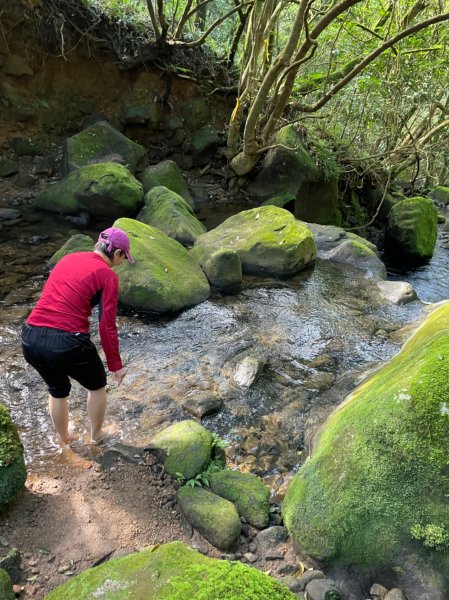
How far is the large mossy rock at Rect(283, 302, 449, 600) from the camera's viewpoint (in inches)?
105

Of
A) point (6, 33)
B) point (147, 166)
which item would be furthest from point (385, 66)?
point (6, 33)

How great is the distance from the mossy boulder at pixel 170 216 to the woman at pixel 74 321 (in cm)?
452

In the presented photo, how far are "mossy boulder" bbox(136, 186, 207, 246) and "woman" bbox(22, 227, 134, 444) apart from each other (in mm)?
4520

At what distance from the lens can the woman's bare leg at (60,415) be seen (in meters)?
3.59

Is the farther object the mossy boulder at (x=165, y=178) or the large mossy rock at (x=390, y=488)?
the mossy boulder at (x=165, y=178)

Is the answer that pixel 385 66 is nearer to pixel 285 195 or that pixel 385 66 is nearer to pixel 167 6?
pixel 285 195

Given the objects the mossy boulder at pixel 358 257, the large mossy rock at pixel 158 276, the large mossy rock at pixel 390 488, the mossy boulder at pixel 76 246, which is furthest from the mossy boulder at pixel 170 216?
the large mossy rock at pixel 390 488

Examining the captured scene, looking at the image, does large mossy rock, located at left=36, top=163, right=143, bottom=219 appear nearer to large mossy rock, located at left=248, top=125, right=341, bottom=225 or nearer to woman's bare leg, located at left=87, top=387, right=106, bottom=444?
large mossy rock, located at left=248, top=125, right=341, bottom=225

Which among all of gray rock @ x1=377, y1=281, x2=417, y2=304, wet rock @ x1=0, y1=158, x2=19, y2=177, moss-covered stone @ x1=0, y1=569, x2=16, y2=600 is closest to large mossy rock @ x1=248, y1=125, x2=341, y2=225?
gray rock @ x1=377, y1=281, x2=417, y2=304

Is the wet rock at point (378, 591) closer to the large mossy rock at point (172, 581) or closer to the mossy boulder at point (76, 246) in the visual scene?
the large mossy rock at point (172, 581)

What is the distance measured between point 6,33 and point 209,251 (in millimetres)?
6703

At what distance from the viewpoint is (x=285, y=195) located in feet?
35.9

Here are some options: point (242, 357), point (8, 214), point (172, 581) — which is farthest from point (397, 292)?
point (8, 214)

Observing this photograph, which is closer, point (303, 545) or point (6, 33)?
point (303, 545)
